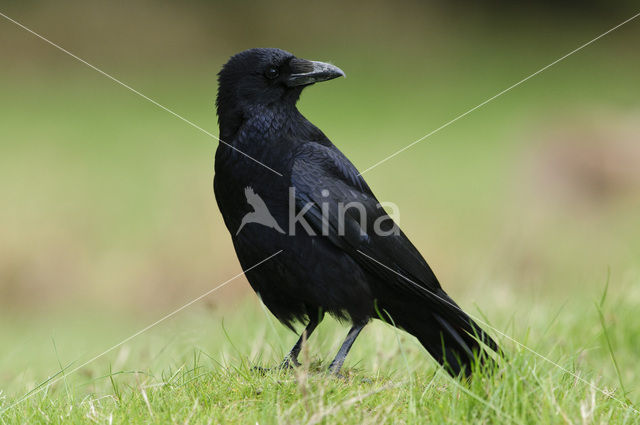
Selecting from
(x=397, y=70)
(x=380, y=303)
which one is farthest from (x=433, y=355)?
(x=397, y=70)

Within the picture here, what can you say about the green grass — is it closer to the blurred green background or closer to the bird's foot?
the bird's foot

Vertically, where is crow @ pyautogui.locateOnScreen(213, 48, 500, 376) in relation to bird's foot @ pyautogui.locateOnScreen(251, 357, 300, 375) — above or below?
above

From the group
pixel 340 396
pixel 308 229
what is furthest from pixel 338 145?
pixel 340 396

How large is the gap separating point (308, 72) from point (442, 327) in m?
1.27

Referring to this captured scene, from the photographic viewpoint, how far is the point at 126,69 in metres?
15.6

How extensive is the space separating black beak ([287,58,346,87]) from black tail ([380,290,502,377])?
1.06 metres

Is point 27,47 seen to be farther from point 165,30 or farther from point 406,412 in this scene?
point 406,412

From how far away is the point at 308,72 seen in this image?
367 cm

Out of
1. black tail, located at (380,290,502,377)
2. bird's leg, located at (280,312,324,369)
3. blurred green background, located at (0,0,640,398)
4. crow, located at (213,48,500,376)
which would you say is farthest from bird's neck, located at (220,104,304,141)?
blurred green background, located at (0,0,640,398)

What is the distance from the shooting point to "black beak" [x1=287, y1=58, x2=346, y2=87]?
365 centimetres

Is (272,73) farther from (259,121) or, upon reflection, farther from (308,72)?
(259,121)

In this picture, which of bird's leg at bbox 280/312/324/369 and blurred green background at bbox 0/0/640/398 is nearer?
bird's leg at bbox 280/312/324/369

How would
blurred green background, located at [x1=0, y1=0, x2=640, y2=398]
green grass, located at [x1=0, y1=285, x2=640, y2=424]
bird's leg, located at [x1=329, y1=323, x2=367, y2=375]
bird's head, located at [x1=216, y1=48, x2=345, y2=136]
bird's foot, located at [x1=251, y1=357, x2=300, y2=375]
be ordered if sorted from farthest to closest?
blurred green background, located at [x1=0, y1=0, x2=640, y2=398] < bird's head, located at [x1=216, y1=48, x2=345, y2=136] < bird's leg, located at [x1=329, y1=323, x2=367, y2=375] < bird's foot, located at [x1=251, y1=357, x2=300, y2=375] < green grass, located at [x1=0, y1=285, x2=640, y2=424]

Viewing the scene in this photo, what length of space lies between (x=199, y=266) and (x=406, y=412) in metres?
6.23
